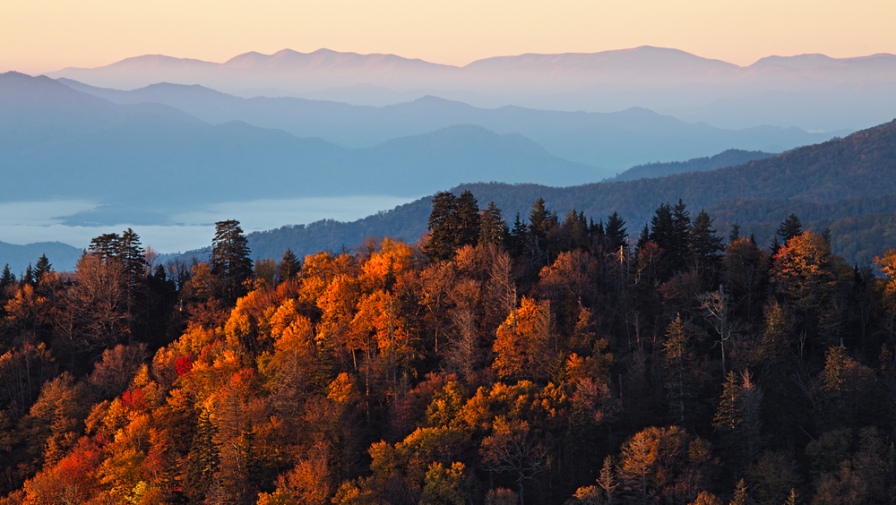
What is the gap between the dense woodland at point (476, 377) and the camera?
65188 millimetres

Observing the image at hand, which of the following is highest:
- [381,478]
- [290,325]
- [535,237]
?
[535,237]

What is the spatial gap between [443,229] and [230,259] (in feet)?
103

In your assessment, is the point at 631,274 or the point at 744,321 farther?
the point at 631,274

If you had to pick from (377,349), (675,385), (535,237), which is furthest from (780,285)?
(377,349)

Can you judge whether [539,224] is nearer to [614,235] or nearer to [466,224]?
[466,224]

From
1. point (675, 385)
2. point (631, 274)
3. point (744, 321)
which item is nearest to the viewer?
A: point (675, 385)

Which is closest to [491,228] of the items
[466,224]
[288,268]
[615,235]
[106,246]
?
[466,224]

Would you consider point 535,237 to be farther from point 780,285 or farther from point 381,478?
point 381,478

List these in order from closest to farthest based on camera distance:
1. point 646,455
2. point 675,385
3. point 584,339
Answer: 1. point 646,455
2. point 675,385
3. point 584,339

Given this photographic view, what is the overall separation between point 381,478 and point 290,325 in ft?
92.0

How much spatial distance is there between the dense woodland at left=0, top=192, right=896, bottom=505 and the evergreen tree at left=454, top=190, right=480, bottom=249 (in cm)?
31

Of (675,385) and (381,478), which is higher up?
(675,385)

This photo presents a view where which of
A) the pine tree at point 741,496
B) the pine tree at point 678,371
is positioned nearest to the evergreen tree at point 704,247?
the pine tree at point 678,371

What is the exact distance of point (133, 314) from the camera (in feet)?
345
